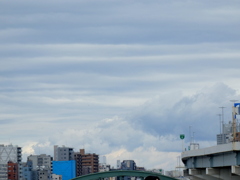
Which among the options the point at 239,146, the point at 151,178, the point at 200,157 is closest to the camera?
the point at 151,178

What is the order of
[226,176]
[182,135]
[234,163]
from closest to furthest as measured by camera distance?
[234,163]
[226,176]
[182,135]

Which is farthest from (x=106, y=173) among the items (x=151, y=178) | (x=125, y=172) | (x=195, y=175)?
(x=151, y=178)

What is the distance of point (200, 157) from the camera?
93688mm

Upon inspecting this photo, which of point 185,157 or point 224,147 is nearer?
point 224,147

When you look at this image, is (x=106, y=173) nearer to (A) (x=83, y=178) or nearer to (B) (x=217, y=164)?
(A) (x=83, y=178)

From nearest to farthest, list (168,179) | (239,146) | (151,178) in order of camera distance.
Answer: (151,178) → (239,146) → (168,179)

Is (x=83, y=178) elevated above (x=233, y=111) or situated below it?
below

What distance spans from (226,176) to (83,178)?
16853mm

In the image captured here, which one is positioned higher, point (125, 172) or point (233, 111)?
point (233, 111)

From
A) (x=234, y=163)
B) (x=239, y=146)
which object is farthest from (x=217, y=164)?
(x=239, y=146)

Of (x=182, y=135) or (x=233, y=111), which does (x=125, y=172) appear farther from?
(x=182, y=135)

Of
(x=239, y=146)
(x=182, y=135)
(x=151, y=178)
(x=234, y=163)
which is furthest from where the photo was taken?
(x=182, y=135)

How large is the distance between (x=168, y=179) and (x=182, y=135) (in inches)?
920

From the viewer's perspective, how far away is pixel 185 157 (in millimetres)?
104125
